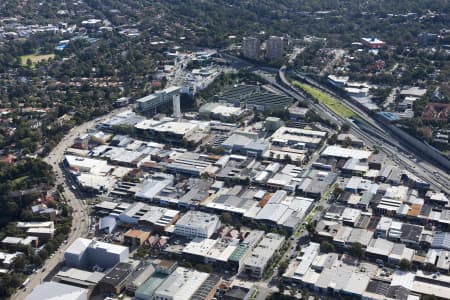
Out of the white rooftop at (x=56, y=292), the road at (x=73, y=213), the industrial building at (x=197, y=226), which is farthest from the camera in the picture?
the industrial building at (x=197, y=226)

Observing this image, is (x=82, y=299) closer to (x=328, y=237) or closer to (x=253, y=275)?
(x=253, y=275)

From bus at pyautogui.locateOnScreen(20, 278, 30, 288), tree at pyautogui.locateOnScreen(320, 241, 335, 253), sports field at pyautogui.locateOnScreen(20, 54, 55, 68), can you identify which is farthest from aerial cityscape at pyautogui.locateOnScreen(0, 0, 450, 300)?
sports field at pyautogui.locateOnScreen(20, 54, 55, 68)

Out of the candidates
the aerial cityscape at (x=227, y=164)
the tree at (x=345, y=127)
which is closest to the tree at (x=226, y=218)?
the aerial cityscape at (x=227, y=164)

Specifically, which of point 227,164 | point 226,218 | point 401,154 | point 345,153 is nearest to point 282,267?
point 226,218

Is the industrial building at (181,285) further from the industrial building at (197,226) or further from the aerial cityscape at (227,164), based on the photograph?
the industrial building at (197,226)

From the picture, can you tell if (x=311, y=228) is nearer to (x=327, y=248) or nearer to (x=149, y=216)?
(x=327, y=248)

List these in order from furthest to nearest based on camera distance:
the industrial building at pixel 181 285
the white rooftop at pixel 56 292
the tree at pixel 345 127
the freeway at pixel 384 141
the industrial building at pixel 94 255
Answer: the tree at pixel 345 127
the freeway at pixel 384 141
the industrial building at pixel 94 255
the industrial building at pixel 181 285
the white rooftop at pixel 56 292

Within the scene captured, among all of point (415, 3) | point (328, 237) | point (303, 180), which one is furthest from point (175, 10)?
point (328, 237)
